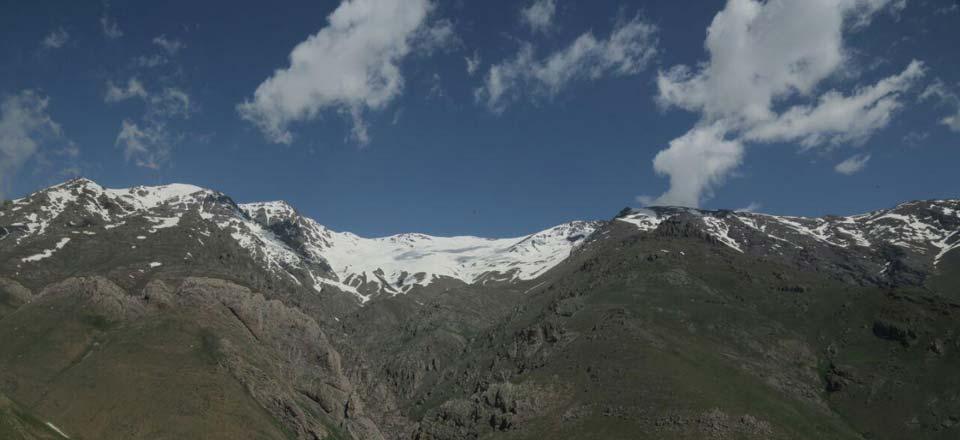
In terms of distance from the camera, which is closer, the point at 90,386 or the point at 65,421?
the point at 65,421

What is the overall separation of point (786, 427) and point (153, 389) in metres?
190

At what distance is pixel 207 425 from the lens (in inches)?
7328

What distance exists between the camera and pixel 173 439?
584 feet

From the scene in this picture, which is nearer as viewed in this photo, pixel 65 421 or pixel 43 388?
pixel 65 421

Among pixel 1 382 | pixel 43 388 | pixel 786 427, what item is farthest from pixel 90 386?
pixel 786 427

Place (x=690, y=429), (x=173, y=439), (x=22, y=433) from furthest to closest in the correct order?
(x=690, y=429)
(x=173, y=439)
(x=22, y=433)

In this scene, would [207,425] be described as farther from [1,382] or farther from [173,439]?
[1,382]

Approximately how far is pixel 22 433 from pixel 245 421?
72.9m

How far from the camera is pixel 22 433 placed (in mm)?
128250

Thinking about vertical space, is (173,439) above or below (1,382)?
below

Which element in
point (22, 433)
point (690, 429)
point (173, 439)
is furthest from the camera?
point (690, 429)

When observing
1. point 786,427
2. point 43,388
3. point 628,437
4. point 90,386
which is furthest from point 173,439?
point 786,427

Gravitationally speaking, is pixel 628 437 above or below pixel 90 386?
below

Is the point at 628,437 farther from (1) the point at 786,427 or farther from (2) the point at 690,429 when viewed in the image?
(1) the point at 786,427
